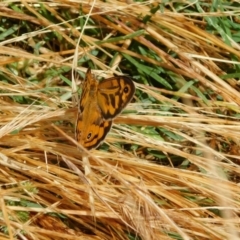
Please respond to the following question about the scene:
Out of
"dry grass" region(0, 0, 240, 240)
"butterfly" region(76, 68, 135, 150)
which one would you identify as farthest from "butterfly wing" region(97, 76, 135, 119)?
"dry grass" region(0, 0, 240, 240)

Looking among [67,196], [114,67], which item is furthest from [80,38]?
[67,196]

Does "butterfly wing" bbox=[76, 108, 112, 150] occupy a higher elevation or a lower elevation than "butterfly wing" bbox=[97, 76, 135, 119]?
lower

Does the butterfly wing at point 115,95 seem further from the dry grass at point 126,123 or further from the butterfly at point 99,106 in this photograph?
the dry grass at point 126,123

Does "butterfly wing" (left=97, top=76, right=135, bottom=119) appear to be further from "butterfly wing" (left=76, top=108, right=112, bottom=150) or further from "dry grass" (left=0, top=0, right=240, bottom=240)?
"dry grass" (left=0, top=0, right=240, bottom=240)

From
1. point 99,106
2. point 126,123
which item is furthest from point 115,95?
point 126,123

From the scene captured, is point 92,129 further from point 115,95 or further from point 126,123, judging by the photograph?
point 126,123

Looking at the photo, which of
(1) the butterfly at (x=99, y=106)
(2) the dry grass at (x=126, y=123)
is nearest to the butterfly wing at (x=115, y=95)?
(1) the butterfly at (x=99, y=106)
